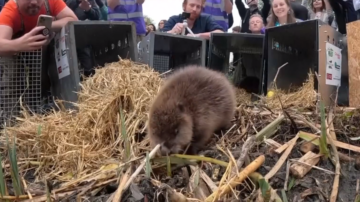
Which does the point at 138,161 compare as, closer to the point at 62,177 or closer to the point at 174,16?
the point at 62,177

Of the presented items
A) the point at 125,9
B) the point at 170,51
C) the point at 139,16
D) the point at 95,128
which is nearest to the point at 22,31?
the point at 170,51

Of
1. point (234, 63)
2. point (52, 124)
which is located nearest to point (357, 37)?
point (234, 63)

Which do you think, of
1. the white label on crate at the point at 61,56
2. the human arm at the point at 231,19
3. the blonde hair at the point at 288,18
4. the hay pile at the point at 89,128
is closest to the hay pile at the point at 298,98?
the hay pile at the point at 89,128

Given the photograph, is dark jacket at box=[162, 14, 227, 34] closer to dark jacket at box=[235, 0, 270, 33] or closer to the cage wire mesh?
dark jacket at box=[235, 0, 270, 33]

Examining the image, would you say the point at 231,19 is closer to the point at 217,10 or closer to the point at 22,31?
the point at 217,10

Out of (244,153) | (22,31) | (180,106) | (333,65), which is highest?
(22,31)

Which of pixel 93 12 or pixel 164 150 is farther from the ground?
pixel 93 12

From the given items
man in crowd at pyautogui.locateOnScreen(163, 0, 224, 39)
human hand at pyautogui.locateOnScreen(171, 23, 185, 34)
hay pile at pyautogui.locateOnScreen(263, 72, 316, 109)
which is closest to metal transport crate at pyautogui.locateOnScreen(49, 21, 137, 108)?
human hand at pyautogui.locateOnScreen(171, 23, 185, 34)
